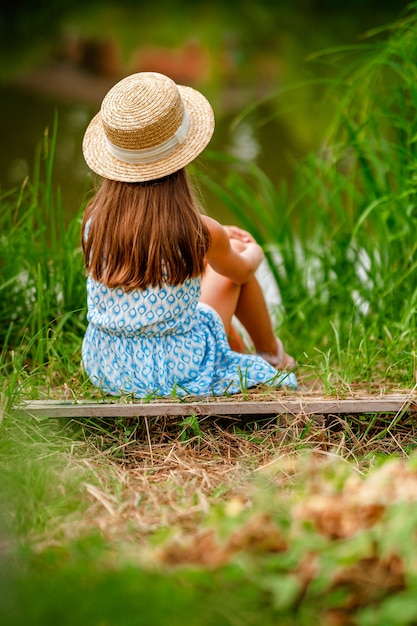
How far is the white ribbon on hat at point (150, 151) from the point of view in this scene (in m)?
1.91

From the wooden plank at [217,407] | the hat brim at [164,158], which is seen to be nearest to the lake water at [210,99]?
the hat brim at [164,158]

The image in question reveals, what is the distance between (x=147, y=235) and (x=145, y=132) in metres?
0.22

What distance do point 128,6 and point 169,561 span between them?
37.7 feet

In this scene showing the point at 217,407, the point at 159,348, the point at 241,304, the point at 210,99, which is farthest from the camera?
the point at 210,99

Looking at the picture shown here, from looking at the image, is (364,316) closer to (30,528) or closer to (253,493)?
(253,493)

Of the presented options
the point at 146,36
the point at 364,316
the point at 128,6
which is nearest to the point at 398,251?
the point at 364,316

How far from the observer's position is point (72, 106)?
249 inches

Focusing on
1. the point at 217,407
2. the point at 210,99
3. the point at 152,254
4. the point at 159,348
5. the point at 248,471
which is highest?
the point at 210,99

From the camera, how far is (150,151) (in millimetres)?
1905

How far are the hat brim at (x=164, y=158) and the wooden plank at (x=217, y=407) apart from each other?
0.49 metres

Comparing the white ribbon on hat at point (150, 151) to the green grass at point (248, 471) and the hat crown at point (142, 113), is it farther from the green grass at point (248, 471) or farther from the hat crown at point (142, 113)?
the green grass at point (248, 471)

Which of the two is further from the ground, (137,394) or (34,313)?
(34,313)

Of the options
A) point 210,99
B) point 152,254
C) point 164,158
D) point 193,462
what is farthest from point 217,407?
point 210,99

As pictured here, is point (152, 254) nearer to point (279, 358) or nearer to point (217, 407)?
point (217, 407)
